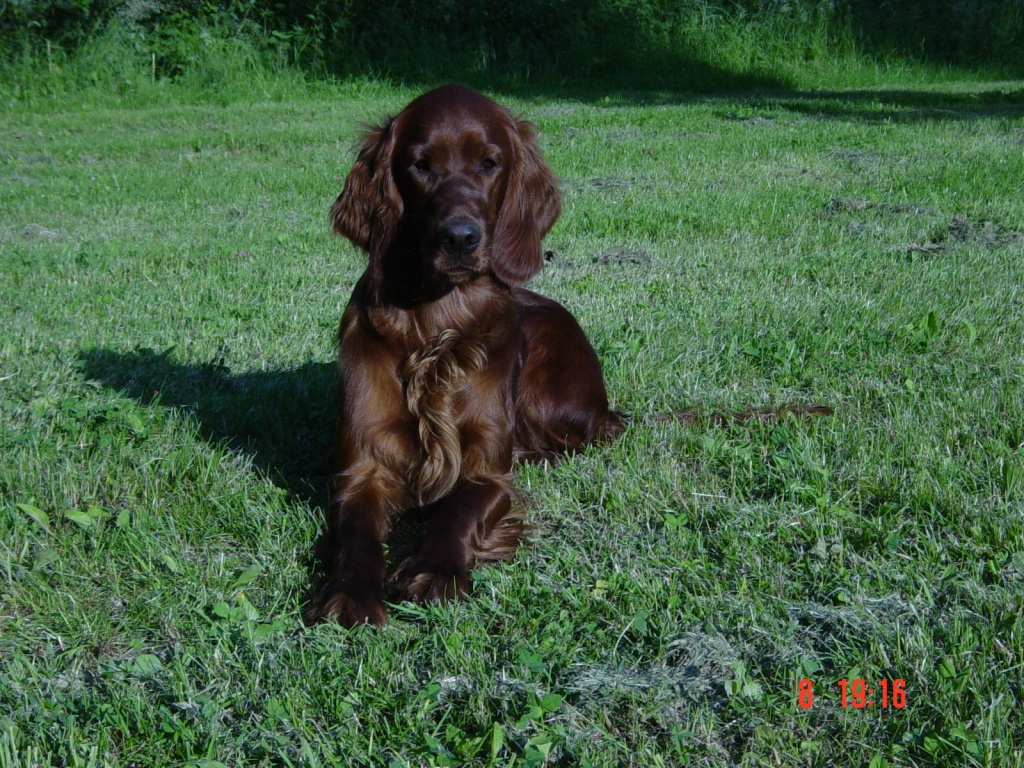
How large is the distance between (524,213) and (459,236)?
0.47 metres

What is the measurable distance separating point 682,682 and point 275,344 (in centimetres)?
277

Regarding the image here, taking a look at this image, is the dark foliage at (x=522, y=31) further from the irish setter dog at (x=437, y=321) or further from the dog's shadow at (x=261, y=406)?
the irish setter dog at (x=437, y=321)

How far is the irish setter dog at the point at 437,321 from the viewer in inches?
98.8

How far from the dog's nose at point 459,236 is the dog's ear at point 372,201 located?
280 mm

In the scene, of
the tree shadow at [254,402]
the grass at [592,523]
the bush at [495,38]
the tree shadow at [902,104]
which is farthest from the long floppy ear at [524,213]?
the bush at [495,38]

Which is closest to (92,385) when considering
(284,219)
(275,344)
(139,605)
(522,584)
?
(275,344)

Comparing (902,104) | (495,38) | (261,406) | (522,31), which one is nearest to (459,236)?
(261,406)

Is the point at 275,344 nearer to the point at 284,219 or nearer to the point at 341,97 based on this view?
the point at 284,219

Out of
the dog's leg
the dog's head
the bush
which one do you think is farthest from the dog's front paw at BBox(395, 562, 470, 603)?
the bush

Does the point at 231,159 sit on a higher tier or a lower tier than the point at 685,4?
lower

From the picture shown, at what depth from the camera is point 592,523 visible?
253cm

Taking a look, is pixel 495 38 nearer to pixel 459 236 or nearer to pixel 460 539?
pixel 459 236

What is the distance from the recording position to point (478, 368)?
2.72 meters

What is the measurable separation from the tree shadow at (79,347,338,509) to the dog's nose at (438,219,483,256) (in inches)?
31.6
